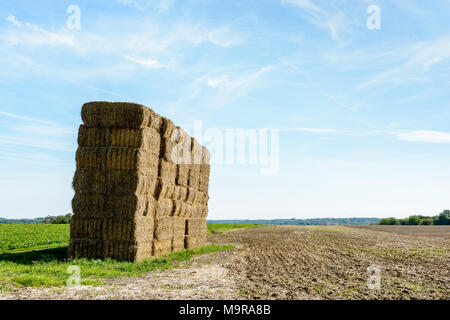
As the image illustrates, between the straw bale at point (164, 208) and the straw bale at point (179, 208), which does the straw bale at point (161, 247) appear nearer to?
the straw bale at point (164, 208)

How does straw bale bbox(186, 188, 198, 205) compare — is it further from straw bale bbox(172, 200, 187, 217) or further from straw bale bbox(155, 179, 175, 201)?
straw bale bbox(155, 179, 175, 201)

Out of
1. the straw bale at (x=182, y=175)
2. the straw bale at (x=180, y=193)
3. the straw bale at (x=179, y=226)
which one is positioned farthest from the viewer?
the straw bale at (x=182, y=175)

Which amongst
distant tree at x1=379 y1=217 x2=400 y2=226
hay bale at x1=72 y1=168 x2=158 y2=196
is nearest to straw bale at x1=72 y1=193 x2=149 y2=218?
hay bale at x1=72 y1=168 x2=158 y2=196

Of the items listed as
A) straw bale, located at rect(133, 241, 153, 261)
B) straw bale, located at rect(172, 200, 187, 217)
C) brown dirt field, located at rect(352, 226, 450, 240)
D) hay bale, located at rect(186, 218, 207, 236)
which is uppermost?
straw bale, located at rect(172, 200, 187, 217)

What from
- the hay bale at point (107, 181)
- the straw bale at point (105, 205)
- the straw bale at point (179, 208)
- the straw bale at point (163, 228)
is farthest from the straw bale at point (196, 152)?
the straw bale at point (105, 205)

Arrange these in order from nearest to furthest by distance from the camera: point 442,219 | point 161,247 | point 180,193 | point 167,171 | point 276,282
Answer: point 276,282 < point 161,247 < point 167,171 < point 180,193 < point 442,219

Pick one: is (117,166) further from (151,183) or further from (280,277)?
(280,277)

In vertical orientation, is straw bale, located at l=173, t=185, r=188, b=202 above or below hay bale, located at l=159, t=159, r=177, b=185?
below

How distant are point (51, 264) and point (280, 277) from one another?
8.16m

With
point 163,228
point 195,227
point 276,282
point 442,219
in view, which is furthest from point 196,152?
point 442,219

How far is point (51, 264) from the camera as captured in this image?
47.7 ft
